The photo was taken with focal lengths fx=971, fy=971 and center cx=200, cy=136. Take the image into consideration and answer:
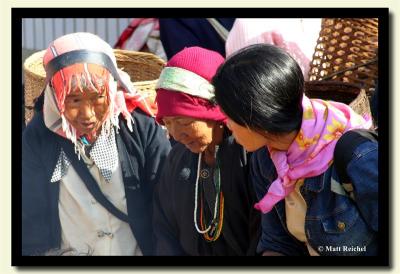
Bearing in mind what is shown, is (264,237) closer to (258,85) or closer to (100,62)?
(258,85)

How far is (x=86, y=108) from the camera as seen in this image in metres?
3.21

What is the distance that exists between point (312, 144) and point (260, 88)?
0.80ft

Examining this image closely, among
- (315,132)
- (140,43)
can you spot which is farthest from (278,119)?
(140,43)

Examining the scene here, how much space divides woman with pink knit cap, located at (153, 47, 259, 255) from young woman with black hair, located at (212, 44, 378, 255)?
0.14 meters

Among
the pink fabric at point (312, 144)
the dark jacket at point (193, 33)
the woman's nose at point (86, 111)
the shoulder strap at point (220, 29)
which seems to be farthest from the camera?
the dark jacket at point (193, 33)

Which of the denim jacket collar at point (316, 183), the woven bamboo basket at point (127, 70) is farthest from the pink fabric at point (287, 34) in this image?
the denim jacket collar at point (316, 183)

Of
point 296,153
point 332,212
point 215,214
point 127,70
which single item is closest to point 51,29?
point 127,70

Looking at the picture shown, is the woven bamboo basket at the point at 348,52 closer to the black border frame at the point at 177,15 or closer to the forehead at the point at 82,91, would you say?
the black border frame at the point at 177,15

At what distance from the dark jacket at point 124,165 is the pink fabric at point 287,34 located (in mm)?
860

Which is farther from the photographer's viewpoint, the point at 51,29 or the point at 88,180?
the point at 51,29

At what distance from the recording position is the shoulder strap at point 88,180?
128 inches

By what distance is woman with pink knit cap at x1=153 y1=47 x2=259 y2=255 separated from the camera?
2994mm

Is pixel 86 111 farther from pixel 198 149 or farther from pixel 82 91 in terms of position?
pixel 198 149

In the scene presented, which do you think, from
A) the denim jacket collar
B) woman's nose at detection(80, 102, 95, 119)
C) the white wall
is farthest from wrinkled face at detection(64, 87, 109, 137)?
the denim jacket collar
